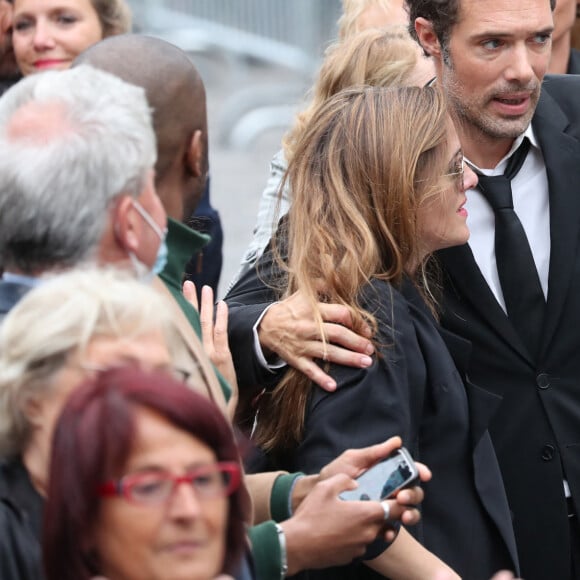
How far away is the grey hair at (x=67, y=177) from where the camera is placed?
85.3 inches

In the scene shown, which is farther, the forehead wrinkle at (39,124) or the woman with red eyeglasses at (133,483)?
the forehead wrinkle at (39,124)

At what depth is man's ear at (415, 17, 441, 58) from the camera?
3.86 m

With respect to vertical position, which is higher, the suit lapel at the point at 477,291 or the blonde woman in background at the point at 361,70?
the blonde woman in background at the point at 361,70

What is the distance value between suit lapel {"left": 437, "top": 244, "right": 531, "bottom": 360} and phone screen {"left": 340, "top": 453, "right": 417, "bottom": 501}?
933 millimetres

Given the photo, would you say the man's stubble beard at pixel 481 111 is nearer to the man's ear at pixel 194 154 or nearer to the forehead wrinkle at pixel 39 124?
the man's ear at pixel 194 154

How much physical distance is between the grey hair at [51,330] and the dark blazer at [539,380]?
1603 mm

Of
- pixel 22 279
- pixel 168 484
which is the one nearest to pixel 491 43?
pixel 22 279

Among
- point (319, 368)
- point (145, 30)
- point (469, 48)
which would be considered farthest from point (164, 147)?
point (145, 30)

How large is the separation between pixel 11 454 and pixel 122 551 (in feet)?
0.98

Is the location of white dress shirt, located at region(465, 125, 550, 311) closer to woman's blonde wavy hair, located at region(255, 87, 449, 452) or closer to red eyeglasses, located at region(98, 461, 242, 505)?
woman's blonde wavy hair, located at region(255, 87, 449, 452)

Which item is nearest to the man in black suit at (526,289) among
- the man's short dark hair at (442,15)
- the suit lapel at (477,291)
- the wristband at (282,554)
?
the suit lapel at (477,291)

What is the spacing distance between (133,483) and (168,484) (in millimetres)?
54

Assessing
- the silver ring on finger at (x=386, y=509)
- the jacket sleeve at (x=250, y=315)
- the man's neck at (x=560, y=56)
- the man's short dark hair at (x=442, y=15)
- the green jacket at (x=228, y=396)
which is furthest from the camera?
the man's neck at (x=560, y=56)

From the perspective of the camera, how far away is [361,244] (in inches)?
117
